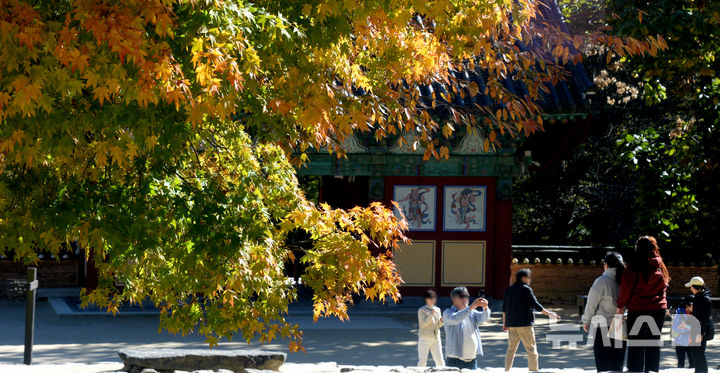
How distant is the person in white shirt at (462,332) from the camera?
10352mm

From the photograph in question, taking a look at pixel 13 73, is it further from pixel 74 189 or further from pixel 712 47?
pixel 712 47

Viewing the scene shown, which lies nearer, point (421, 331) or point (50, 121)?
point (50, 121)

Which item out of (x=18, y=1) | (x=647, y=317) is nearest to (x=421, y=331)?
(x=647, y=317)

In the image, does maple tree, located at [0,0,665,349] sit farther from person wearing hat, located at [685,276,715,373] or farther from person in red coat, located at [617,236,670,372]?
person wearing hat, located at [685,276,715,373]

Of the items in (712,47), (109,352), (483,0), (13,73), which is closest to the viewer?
(13,73)

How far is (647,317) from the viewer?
414 inches

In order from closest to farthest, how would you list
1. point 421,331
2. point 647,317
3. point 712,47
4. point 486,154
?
point 647,317
point 421,331
point 712,47
point 486,154

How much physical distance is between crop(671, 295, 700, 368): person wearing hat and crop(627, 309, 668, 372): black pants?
1462 mm

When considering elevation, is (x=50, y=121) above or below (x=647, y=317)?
above

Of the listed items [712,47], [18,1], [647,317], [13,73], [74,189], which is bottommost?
[647,317]

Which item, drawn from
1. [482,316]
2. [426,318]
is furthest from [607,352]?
[426,318]

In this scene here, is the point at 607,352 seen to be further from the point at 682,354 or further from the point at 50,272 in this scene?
the point at 50,272

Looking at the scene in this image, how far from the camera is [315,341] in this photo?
15.9 meters

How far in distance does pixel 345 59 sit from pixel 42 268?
14677 mm
